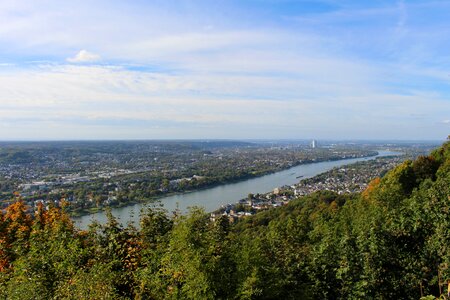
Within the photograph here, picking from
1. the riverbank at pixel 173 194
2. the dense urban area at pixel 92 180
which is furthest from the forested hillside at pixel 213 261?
the dense urban area at pixel 92 180

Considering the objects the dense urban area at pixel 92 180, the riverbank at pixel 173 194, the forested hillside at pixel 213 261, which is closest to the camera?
the forested hillside at pixel 213 261

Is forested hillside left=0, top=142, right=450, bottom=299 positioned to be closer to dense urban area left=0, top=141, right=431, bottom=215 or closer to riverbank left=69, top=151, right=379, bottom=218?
riverbank left=69, top=151, right=379, bottom=218

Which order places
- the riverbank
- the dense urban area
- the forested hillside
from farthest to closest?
the dense urban area, the riverbank, the forested hillside

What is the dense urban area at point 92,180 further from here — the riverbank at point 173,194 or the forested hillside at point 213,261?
the forested hillside at point 213,261

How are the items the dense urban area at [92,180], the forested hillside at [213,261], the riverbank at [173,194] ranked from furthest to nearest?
1. the dense urban area at [92,180]
2. the riverbank at [173,194]
3. the forested hillside at [213,261]

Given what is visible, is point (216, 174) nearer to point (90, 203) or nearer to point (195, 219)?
point (90, 203)

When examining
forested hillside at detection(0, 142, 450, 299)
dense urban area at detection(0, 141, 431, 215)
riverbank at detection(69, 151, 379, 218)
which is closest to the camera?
forested hillside at detection(0, 142, 450, 299)

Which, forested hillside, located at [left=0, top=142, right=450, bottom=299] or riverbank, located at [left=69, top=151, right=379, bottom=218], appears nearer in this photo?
forested hillside, located at [left=0, top=142, right=450, bottom=299]

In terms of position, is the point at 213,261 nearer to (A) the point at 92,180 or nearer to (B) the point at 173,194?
(B) the point at 173,194

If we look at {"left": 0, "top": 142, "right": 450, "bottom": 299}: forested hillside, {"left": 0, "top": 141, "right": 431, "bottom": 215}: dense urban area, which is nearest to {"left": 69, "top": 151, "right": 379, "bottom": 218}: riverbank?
{"left": 0, "top": 141, "right": 431, "bottom": 215}: dense urban area
